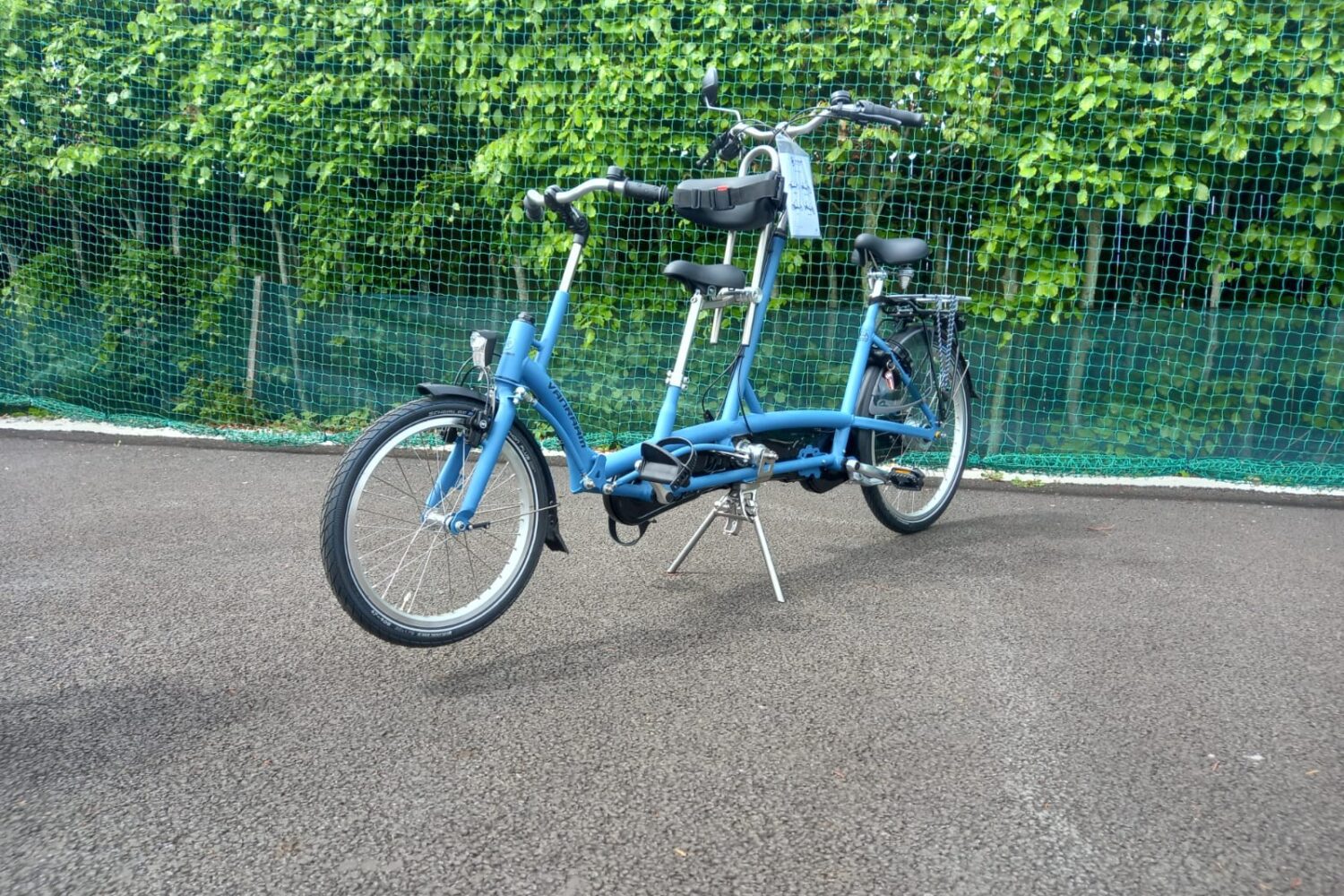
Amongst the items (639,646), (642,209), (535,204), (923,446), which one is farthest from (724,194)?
(642,209)

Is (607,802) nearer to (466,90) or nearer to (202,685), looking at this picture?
(202,685)

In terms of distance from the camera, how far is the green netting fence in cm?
525

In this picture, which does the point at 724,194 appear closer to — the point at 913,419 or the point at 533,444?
the point at 533,444

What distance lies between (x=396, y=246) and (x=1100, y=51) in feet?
12.6

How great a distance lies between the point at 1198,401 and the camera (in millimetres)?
5445

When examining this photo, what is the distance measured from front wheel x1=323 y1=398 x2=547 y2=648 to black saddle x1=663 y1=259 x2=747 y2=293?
74cm

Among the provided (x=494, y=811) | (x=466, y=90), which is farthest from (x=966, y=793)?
(x=466, y=90)

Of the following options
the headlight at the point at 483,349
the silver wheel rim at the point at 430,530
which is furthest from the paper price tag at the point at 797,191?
the silver wheel rim at the point at 430,530

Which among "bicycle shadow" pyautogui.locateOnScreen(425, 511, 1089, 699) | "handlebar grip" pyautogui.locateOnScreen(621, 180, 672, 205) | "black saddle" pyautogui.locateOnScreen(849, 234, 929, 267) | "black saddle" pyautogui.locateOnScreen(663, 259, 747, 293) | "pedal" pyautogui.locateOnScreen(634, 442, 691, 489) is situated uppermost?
"handlebar grip" pyautogui.locateOnScreen(621, 180, 672, 205)

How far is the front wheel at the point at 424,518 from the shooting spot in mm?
2621

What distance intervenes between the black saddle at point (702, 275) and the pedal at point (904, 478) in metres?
1.04

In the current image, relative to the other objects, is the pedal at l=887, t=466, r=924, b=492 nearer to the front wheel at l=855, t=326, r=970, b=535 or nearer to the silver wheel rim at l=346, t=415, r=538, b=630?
the front wheel at l=855, t=326, r=970, b=535

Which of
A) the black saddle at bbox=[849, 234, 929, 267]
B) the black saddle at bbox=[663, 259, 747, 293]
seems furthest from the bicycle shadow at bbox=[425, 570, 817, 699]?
the black saddle at bbox=[849, 234, 929, 267]

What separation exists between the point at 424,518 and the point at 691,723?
0.87m
